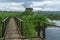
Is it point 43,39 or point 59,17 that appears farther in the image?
point 59,17

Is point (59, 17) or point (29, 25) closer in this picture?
point (29, 25)

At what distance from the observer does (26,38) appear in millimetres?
8969

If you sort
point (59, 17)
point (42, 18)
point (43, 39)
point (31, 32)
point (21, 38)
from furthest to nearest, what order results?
point (59, 17)
point (42, 18)
point (31, 32)
point (21, 38)
point (43, 39)

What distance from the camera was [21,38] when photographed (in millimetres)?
9000

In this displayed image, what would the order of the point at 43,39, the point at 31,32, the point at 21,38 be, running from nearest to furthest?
the point at 43,39 < the point at 21,38 < the point at 31,32

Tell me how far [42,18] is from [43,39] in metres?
43.3

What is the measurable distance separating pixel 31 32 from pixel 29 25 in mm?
1362

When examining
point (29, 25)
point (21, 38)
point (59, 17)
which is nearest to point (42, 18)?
point (29, 25)

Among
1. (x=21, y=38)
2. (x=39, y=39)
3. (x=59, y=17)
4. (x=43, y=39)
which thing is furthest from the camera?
Answer: (x=59, y=17)

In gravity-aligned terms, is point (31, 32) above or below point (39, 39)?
below

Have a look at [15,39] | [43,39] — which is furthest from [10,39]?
[43,39]

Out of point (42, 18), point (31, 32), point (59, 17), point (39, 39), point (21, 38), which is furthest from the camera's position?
point (59, 17)

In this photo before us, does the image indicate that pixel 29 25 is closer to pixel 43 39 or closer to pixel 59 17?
pixel 43 39

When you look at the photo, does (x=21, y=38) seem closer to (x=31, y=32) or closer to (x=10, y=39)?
(x=10, y=39)
